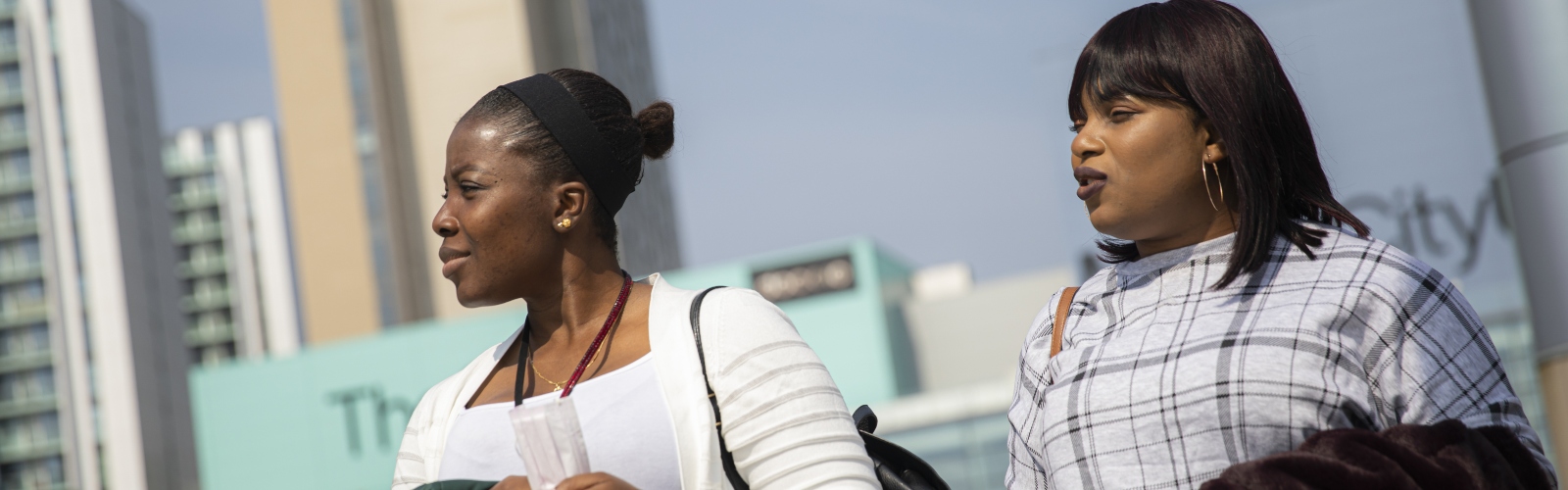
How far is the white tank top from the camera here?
2.13m

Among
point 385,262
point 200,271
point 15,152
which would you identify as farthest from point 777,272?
point 200,271

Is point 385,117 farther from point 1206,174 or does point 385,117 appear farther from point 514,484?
point 1206,174

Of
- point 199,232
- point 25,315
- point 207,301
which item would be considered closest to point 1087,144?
point 25,315

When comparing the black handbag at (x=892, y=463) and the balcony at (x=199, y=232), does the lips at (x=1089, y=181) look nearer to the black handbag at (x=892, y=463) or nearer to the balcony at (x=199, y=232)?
the black handbag at (x=892, y=463)

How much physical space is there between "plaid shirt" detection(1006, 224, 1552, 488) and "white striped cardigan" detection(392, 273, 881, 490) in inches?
13.4

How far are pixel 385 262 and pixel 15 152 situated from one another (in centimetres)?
3384

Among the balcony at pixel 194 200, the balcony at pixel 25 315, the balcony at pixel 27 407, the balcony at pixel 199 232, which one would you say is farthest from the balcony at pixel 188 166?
the balcony at pixel 27 407

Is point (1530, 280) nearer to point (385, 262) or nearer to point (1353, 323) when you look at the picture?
point (1353, 323)

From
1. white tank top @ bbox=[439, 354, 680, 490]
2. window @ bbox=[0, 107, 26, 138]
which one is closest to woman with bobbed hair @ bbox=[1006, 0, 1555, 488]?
white tank top @ bbox=[439, 354, 680, 490]

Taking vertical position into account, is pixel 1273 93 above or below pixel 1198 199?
above

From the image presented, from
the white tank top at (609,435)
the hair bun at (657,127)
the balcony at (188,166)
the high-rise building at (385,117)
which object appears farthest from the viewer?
the balcony at (188,166)

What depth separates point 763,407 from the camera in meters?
2.14

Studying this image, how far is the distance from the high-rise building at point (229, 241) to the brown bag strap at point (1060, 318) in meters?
81.3

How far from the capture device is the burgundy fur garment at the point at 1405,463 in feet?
5.43
